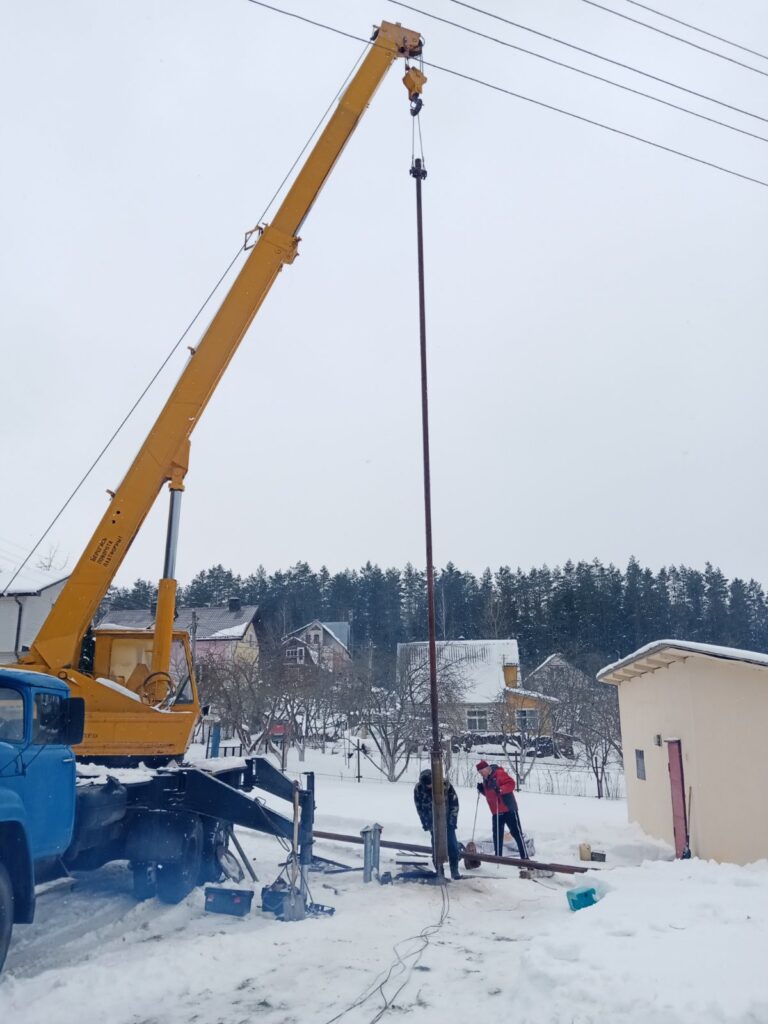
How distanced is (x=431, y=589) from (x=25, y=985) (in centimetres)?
696

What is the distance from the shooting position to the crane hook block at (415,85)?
469 inches

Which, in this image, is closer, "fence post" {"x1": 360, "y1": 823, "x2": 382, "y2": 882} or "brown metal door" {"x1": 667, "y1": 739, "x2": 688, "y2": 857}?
"fence post" {"x1": 360, "y1": 823, "x2": 382, "y2": 882}

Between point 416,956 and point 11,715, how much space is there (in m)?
4.14

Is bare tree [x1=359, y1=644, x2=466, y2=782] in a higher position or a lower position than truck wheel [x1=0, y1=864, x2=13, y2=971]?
higher

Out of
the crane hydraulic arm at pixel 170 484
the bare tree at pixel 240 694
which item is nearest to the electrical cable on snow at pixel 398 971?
the crane hydraulic arm at pixel 170 484

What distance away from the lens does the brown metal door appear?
39.9ft

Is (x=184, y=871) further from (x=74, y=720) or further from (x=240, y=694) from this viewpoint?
(x=240, y=694)

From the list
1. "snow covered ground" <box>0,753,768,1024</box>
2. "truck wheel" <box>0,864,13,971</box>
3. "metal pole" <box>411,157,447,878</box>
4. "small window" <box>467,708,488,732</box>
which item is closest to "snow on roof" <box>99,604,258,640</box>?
"small window" <box>467,708,488,732</box>

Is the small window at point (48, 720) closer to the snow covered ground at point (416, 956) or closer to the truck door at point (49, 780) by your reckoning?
the truck door at point (49, 780)

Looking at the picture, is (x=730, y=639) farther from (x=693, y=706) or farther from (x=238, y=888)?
(x=238, y=888)

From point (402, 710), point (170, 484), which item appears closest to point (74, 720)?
point (170, 484)

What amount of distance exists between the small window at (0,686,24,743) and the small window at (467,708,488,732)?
38032mm

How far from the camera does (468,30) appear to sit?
9.41m

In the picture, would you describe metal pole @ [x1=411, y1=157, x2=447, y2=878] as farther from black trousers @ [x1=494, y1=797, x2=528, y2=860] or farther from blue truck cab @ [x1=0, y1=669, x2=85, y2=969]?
A: blue truck cab @ [x1=0, y1=669, x2=85, y2=969]
